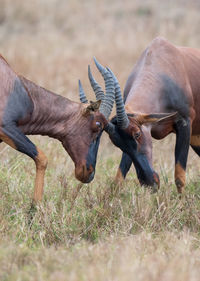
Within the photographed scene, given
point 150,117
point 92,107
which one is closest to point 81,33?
point 150,117

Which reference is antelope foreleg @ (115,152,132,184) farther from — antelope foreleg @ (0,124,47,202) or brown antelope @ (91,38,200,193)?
antelope foreleg @ (0,124,47,202)

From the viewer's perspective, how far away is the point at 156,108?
295 inches

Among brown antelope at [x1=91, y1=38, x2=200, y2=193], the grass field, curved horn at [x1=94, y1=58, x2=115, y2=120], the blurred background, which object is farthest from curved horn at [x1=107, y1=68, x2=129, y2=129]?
the blurred background

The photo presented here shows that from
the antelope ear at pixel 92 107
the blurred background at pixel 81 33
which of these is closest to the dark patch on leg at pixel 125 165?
the antelope ear at pixel 92 107

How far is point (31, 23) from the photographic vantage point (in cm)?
1806

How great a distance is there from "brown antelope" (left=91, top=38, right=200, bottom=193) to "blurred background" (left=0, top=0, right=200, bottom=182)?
3284mm

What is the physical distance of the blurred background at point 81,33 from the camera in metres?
14.1

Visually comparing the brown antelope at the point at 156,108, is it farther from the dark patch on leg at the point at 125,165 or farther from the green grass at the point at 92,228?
the green grass at the point at 92,228

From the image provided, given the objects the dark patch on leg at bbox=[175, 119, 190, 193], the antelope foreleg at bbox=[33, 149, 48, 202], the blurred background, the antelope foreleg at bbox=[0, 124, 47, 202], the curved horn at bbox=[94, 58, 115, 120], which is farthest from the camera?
the blurred background

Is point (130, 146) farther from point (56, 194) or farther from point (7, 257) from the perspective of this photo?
point (7, 257)

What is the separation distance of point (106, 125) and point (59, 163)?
6.03ft

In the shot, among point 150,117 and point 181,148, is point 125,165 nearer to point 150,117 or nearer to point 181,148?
point 181,148

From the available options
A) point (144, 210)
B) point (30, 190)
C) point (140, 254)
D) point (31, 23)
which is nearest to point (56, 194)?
point (30, 190)

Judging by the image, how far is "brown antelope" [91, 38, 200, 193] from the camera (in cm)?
707
